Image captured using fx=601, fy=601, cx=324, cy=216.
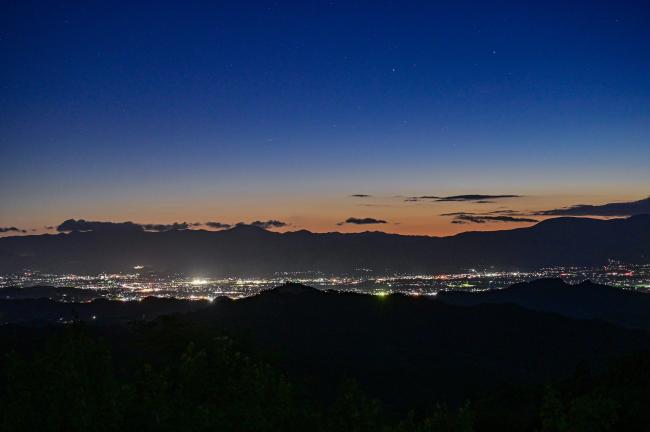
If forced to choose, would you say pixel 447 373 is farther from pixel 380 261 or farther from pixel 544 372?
pixel 380 261

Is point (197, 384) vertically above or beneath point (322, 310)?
above

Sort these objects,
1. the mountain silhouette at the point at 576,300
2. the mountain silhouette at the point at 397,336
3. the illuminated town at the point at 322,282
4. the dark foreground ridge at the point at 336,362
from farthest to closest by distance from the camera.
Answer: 1. the illuminated town at the point at 322,282
2. the mountain silhouette at the point at 576,300
3. the mountain silhouette at the point at 397,336
4. the dark foreground ridge at the point at 336,362

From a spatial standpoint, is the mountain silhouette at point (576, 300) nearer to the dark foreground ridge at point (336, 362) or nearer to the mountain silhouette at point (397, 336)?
the dark foreground ridge at point (336, 362)

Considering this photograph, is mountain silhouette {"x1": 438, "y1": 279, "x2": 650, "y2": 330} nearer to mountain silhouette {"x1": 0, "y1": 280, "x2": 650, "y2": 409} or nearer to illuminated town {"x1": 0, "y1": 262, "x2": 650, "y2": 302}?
illuminated town {"x1": 0, "y1": 262, "x2": 650, "y2": 302}

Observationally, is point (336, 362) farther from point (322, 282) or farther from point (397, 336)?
point (322, 282)

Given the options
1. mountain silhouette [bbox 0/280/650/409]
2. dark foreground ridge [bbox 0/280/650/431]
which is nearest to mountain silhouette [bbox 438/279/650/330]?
dark foreground ridge [bbox 0/280/650/431]

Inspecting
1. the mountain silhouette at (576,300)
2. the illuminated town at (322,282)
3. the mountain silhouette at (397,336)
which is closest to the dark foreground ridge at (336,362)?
the mountain silhouette at (397,336)

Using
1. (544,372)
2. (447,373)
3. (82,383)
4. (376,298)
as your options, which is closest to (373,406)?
(82,383)
